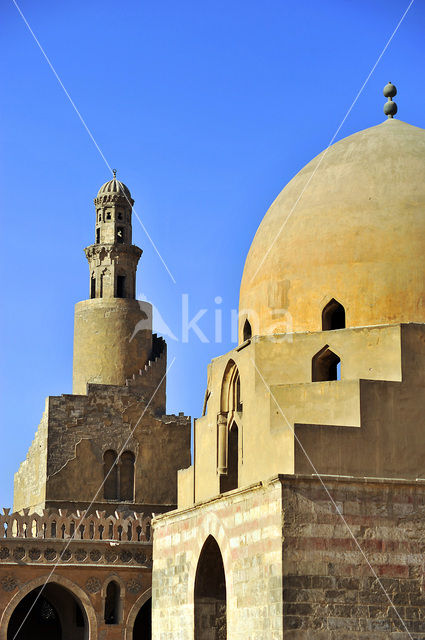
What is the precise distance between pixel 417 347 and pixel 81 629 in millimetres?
10246

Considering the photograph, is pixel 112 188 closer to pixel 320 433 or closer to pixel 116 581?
pixel 116 581

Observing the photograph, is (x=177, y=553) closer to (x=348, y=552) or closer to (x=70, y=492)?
(x=348, y=552)

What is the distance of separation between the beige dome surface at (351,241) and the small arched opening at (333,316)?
0.28 ft

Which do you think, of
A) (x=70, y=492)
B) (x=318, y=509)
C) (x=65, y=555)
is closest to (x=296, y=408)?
(x=318, y=509)

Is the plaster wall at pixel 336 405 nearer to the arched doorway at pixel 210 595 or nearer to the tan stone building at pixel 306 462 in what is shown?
the tan stone building at pixel 306 462

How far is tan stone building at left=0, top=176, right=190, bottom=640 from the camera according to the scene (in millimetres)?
17781

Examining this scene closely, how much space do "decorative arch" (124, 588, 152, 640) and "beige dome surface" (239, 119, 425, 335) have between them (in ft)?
18.5

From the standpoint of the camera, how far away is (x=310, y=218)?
14.3 m

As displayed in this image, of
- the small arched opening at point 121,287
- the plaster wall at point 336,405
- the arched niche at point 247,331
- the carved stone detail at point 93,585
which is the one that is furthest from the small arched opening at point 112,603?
the small arched opening at point 121,287

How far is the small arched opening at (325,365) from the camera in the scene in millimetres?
13531

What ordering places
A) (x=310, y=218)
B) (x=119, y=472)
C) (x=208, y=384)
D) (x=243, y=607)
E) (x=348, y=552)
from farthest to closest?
1. (x=119, y=472)
2. (x=208, y=384)
3. (x=310, y=218)
4. (x=243, y=607)
5. (x=348, y=552)

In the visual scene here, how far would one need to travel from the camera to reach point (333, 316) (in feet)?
45.9

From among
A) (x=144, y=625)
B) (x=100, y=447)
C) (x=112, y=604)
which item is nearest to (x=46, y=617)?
(x=144, y=625)

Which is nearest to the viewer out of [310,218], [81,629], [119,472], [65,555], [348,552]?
[348,552]
